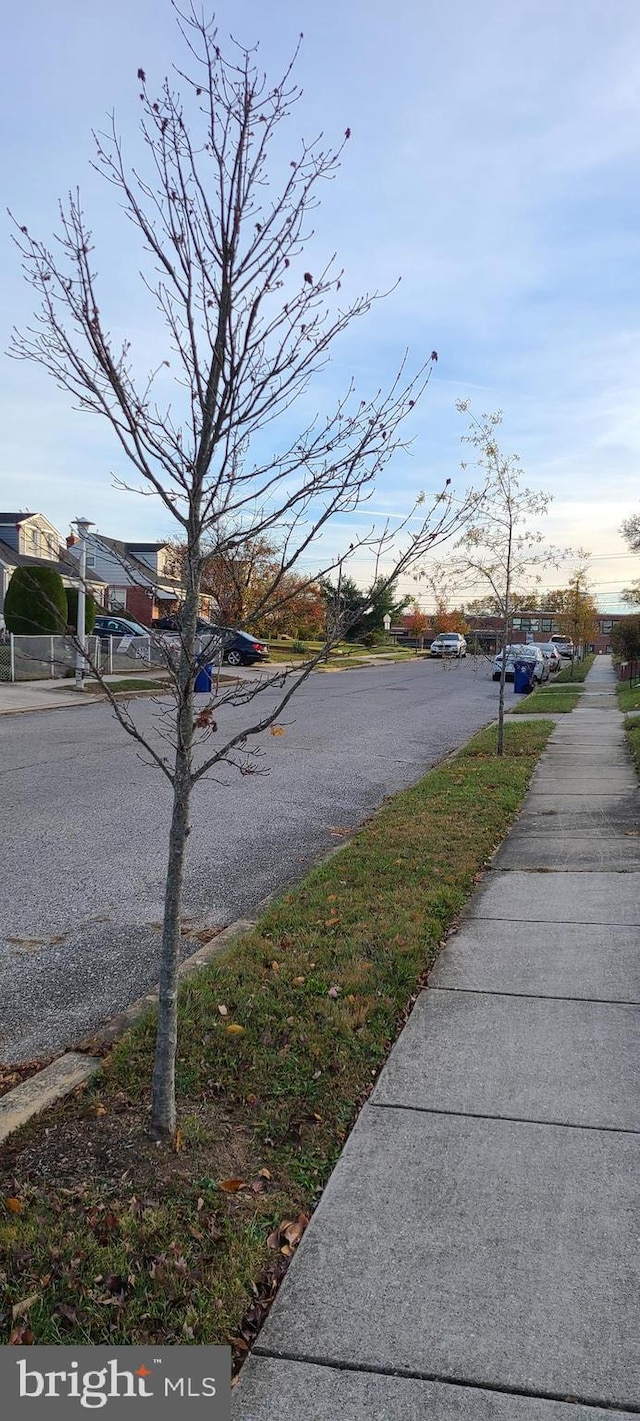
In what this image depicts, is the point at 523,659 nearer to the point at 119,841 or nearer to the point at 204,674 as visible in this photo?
the point at 204,674

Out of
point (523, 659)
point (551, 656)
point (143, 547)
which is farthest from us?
point (143, 547)

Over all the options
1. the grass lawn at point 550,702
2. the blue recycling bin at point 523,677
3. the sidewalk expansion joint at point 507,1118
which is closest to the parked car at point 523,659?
the blue recycling bin at point 523,677

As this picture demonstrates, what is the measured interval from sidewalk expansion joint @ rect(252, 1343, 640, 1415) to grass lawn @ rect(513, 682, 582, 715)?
1912 cm

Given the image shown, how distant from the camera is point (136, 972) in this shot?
527 cm

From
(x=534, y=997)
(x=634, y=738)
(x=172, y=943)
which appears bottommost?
(x=534, y=997)

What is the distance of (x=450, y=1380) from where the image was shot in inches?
92.1

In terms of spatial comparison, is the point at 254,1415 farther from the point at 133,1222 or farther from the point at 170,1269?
the point at 133,1222

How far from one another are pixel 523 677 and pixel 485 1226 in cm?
2762

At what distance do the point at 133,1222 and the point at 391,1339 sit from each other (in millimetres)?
839

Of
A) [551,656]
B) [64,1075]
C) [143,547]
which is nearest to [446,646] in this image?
[551,656]

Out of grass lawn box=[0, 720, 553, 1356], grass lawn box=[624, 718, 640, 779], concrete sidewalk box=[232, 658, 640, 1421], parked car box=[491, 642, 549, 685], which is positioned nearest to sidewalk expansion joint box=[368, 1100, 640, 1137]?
concrete sidewalk box=[232, 658, 640, 1421]

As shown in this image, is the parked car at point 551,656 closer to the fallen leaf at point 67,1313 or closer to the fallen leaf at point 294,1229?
the fallen leaf at point 294,1229

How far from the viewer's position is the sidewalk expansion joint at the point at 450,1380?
227cm

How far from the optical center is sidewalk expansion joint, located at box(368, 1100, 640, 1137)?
3.45 metres
